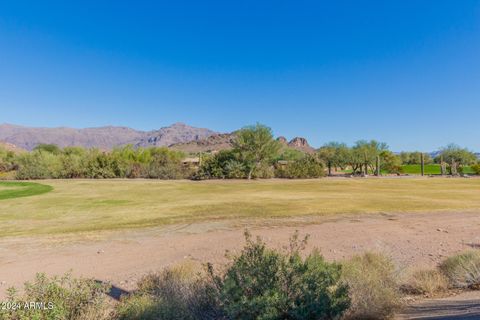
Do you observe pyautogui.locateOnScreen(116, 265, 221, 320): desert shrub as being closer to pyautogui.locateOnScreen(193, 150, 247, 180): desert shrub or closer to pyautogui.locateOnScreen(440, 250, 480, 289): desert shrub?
pyautogui.locateOnScreen(440, 250, 480, 289): desert shrub

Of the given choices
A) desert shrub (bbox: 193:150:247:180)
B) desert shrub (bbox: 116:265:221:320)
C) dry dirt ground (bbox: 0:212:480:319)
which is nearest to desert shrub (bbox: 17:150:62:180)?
desert shrub (bbox: 193:150:247:180)

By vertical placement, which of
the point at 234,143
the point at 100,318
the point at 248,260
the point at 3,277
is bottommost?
the point at 3,277

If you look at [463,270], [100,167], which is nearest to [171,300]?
[463,270]

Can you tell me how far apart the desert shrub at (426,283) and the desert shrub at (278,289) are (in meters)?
2.50

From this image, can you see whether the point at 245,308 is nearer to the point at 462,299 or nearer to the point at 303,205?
the point at 462,299

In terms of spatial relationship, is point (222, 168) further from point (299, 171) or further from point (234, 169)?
point (299, 171)

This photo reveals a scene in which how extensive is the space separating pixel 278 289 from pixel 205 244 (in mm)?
5484

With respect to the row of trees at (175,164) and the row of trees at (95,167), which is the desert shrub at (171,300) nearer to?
the row of trees at (175,164)

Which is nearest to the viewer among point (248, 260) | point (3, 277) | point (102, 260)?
point (248, 260)

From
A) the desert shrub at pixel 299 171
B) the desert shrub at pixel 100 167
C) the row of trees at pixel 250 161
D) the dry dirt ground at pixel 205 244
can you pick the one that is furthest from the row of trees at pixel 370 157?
the dry dirt ground at pixel 205 244

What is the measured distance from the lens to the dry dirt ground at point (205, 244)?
7434 millimetres

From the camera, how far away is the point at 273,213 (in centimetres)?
1416

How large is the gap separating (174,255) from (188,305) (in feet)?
12.2

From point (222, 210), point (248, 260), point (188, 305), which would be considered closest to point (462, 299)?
point (248, 260)
